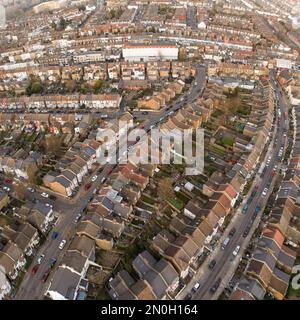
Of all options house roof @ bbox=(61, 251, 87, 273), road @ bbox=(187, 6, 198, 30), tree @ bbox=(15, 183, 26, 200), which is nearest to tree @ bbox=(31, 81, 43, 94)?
tree @ bbox=(15, 183, 26, 200)

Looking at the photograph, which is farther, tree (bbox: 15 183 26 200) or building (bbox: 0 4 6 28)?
building (bbox: 0 4 6 28)

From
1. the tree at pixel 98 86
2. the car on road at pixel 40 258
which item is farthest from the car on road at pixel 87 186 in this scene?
the tree at pixel 98 86

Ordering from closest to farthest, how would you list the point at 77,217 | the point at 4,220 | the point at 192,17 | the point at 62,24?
the point at 4,220
the point at 77,217
the point at 62,24
the point at 192,17

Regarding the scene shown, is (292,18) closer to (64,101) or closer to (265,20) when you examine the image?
(265,20)

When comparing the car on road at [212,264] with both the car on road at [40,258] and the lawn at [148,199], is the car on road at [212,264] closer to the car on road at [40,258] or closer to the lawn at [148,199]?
the lawn at [148,199]

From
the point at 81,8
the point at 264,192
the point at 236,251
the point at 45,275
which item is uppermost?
the point at 81,8

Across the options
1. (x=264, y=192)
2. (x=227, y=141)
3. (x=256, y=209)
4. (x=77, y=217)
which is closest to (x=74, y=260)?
(x=77, y=217)

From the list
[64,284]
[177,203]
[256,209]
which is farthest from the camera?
[177,203]

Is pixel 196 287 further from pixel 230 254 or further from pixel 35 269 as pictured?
pixel 35 269

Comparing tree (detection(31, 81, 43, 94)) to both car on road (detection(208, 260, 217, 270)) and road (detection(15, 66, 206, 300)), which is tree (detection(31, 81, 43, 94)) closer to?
road (detection(15, 66, 206, 300))

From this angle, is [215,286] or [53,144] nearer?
A: [215,286]

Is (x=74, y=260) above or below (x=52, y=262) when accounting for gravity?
above

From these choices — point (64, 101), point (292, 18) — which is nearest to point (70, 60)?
point (64, 101)

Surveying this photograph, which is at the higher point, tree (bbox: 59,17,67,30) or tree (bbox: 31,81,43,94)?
tree (bbox: 59,17,67,30)
